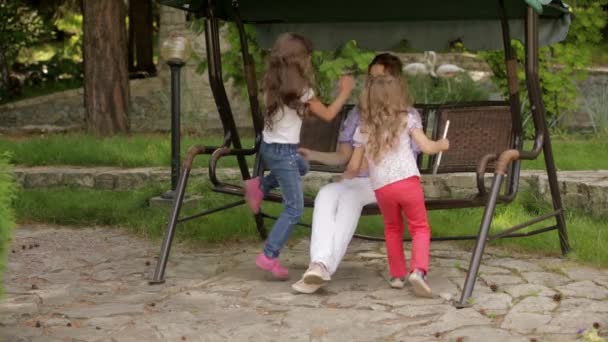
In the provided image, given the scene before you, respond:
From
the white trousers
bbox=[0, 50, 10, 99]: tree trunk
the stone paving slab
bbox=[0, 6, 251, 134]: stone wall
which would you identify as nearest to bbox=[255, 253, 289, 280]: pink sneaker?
the white trousers

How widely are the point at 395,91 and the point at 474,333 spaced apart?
4.73ft

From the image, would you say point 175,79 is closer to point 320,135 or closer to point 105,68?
point 320,135

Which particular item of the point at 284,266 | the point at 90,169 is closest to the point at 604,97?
the point at 90,169

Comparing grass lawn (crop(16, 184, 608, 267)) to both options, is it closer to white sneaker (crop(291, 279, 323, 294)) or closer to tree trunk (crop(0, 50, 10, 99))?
white sneaker (crop(291, 279, 323, 294))

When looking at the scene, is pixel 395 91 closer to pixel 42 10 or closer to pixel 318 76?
pixel 318 76

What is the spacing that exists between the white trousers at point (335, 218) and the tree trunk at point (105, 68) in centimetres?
693

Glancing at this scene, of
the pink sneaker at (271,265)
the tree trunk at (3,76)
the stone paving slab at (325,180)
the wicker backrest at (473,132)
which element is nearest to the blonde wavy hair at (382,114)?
the pink sneaker at (271,265)

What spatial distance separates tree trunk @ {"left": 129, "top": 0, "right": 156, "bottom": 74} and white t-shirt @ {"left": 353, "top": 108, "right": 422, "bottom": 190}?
15.6 m

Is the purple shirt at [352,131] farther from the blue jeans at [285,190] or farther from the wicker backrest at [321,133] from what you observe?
the wicker backrest at [321,133]

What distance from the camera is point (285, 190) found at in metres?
6.27

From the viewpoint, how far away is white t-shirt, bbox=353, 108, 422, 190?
5.86 m

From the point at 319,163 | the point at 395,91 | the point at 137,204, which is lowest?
the point at 137,204

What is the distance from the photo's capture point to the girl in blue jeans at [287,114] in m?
6.10

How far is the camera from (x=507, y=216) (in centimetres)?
813
